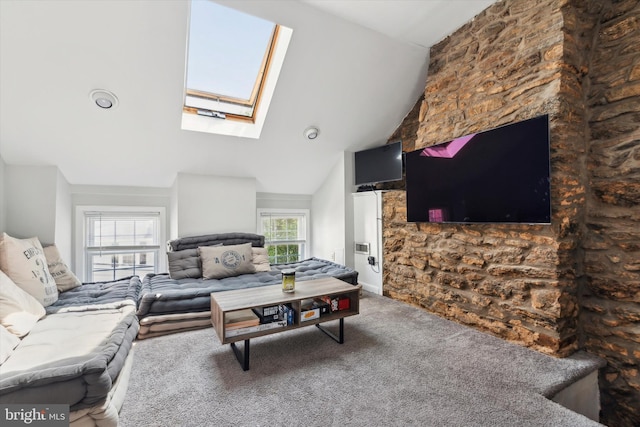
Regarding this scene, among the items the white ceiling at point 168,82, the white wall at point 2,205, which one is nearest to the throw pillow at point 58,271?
the white wall at point 2,205

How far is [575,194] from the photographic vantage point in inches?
82.5

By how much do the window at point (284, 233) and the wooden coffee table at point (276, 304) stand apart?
6.89 feet

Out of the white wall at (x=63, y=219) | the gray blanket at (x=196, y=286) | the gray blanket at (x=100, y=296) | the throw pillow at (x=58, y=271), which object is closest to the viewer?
the gray blanket at (x=100, y=296)

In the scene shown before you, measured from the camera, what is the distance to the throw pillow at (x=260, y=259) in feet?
11.7

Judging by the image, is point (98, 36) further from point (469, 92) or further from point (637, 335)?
point (637, 335)

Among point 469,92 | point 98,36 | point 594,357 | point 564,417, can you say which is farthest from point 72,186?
point 594,357

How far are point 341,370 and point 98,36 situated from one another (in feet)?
9.97

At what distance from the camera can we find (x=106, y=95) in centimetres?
255

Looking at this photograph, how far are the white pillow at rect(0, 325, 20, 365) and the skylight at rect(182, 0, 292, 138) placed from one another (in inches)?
90.4

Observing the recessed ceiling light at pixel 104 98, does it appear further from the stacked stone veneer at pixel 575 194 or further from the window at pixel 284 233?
the stacked stone veneer at pixel 575 194

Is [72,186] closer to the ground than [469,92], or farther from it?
closer to the ground

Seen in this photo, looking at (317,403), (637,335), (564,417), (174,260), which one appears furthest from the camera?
(174,260)

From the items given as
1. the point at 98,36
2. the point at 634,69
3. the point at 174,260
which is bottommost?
the point at 174,260

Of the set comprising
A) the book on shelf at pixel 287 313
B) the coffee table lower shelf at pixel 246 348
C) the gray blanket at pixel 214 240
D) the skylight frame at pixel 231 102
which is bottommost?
the coffee table lower shelf at pixel 246 348
